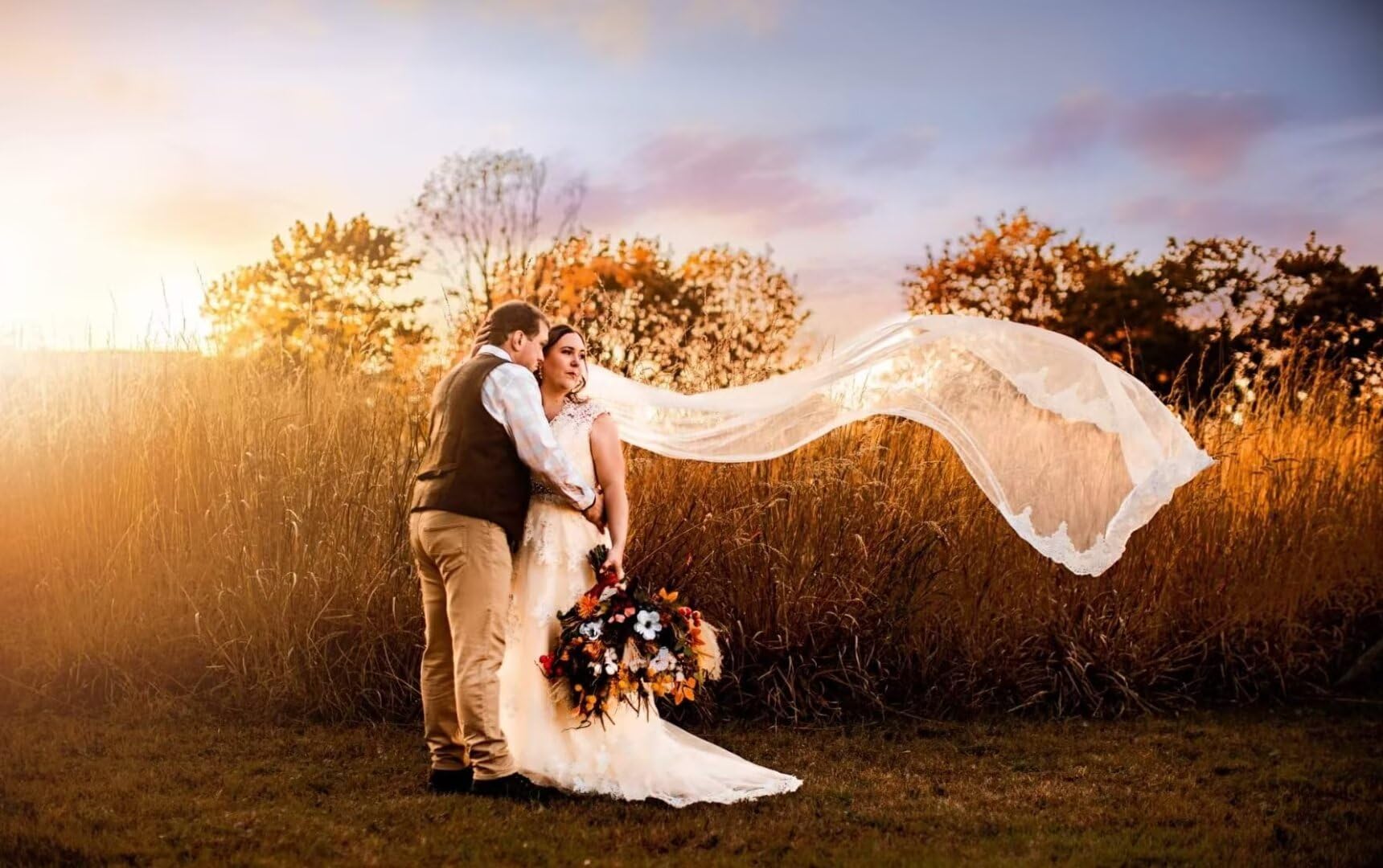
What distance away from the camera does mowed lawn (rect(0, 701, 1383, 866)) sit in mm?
4223

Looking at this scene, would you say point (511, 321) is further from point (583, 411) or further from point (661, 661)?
point (661, 661)

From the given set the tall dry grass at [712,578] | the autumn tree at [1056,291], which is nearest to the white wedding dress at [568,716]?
the tall dry grass at [712,578]

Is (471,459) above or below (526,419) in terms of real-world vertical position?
below

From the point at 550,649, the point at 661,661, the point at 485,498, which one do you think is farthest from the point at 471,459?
the point at 661,661

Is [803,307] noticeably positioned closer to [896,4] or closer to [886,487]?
[896,4]

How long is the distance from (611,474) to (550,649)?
70 cm

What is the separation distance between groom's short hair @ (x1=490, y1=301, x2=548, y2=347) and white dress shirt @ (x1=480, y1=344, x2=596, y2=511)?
0.21m

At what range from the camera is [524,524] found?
4.70m

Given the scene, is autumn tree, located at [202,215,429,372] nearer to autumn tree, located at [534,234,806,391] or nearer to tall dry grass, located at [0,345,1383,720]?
autumn tree, located at [534,234,806,391]

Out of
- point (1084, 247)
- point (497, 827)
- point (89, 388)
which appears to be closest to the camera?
point (497, 827)

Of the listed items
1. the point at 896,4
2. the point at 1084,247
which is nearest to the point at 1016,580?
the point at 896,4

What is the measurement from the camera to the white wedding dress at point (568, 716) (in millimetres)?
4609

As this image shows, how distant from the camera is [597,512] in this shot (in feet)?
15.4

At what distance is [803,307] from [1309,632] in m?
5.34
